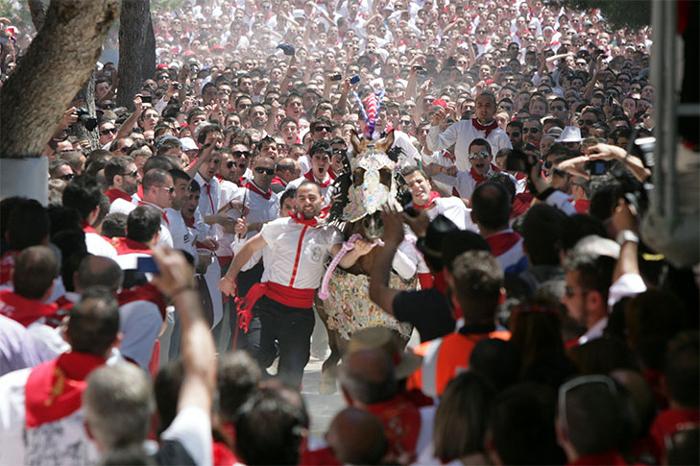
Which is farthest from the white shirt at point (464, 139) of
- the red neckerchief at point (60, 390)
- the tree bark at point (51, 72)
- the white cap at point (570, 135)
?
the red neckerchief at point (60, 390)

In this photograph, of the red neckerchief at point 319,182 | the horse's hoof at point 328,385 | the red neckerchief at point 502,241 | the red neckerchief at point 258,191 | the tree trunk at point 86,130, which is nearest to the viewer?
the red neckerchief at point 502,241

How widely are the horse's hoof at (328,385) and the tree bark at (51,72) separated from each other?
244cm

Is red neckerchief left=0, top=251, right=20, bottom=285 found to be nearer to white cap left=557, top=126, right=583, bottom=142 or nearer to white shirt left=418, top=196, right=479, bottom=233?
white shirt left=418, top=196, right=479, bottom=233

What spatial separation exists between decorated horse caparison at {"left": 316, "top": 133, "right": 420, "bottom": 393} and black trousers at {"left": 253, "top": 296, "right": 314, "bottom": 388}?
0.31 metres

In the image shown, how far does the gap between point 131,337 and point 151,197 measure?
10.0ft

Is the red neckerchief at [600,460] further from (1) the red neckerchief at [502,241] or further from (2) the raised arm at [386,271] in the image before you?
(1) the red neckerchief at [502,241]

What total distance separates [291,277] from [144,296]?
2.82 metres

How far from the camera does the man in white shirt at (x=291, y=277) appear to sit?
354 inches

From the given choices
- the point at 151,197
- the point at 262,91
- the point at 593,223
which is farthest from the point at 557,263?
the point at 262,91

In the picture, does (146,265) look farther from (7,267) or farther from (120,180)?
(120,180)

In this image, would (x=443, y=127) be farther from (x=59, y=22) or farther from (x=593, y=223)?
Answer: (x=593, y=223)

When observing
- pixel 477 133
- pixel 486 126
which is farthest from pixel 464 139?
pixel 486 126

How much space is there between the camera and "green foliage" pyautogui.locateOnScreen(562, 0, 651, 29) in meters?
16.8

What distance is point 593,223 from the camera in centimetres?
646
